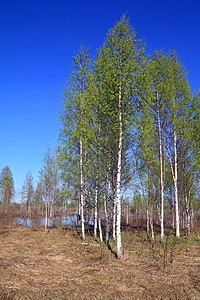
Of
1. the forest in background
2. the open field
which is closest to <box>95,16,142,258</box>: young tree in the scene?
the forest in background

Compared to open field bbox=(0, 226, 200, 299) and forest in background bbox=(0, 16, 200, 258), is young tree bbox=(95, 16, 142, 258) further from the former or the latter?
open field bbox=(0, 226, 200, 299)

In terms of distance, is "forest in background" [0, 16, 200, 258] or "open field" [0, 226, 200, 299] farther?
"forest in background" [0, 16, 200, 258]

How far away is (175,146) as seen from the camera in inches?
698

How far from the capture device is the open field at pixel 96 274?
6.11 meters

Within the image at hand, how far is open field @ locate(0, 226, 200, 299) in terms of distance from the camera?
611 cm

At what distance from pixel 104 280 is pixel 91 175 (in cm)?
964

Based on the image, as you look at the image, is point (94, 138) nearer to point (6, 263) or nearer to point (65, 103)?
point (65, 103)

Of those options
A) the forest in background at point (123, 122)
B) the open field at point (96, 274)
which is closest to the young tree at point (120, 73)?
the forest in background at point (123, 122)

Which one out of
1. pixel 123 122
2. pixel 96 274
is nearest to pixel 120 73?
pixel 123 122

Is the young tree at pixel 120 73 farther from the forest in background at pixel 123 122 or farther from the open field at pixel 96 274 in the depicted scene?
the open field at pixel 96 274

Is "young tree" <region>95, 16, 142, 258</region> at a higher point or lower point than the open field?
higher

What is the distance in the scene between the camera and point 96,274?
7844 millimetres

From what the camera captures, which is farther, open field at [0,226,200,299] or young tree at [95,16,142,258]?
young tree at [95,16,142,258]

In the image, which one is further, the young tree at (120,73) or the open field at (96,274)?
the young tree at (120,73)
